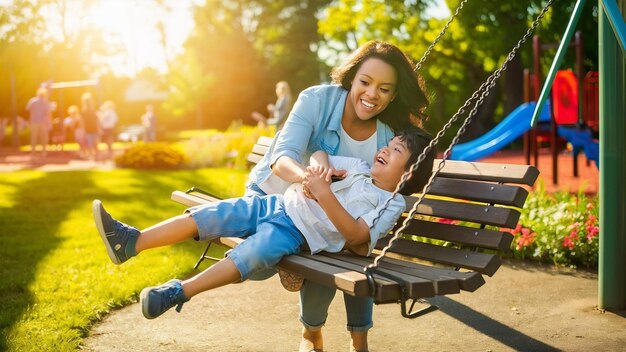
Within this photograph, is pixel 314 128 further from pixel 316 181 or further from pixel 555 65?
pixel 555 65

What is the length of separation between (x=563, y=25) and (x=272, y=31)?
25.5 meters

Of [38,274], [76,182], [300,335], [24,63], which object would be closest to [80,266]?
[38,274]

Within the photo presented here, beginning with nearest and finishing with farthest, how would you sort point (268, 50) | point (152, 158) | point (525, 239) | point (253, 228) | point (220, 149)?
point (253, 228) < point (525, 239) < point (152, 158) < point (220, 149) < point (268, 50)

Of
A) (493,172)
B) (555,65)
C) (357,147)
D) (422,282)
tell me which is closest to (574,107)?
(555,65)

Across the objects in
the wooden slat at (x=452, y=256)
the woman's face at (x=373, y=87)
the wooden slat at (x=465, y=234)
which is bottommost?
the wooden slat at (x=452, y=256)

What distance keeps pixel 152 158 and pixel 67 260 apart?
872cm

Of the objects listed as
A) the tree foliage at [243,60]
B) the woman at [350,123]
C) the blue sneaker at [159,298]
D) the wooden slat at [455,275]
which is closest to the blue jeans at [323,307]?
the woman at [350,123]

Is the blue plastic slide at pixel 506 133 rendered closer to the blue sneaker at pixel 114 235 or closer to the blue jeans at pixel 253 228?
the blue jeans at pixel 253 228

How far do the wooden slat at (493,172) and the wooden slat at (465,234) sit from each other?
268mm

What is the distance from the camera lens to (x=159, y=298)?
2896 mm

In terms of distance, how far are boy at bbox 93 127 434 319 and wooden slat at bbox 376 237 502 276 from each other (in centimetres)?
30

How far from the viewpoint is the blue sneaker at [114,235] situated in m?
3.24

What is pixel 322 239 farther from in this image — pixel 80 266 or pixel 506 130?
pixel 506 130

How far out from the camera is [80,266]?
5941 millimetres
